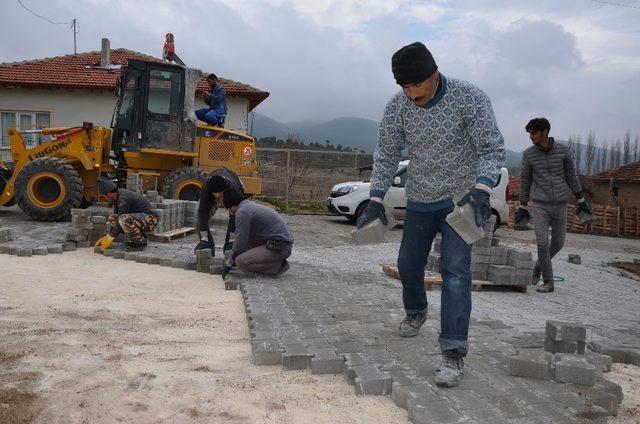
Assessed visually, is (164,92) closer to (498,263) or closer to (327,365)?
(498,263)

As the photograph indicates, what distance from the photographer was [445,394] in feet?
9.26

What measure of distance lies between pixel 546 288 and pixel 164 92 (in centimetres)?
748

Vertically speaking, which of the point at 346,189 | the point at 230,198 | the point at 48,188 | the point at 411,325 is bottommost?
the point at 411,325

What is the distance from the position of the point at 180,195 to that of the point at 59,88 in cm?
1004

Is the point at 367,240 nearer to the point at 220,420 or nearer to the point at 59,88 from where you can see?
the point at 220,420

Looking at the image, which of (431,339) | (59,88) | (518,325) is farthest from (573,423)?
(59,88)

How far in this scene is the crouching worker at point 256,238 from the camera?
5.75m

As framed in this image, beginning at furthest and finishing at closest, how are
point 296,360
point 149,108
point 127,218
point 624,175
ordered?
point 624,175 < point 149,108 < point 127,218 < point 296,360

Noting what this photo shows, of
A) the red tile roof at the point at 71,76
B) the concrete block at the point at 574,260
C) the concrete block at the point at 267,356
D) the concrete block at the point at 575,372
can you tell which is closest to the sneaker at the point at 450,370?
the concrete block at the point at 575,372

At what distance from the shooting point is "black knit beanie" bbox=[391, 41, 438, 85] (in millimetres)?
2998

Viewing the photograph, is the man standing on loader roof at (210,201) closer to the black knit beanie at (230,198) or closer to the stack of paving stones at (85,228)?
the black knit beanie at (230,198)

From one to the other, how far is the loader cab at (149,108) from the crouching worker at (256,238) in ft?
16.3

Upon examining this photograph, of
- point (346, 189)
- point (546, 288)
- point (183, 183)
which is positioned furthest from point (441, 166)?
point (346, 189)

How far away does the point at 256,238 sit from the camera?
5.94 m
